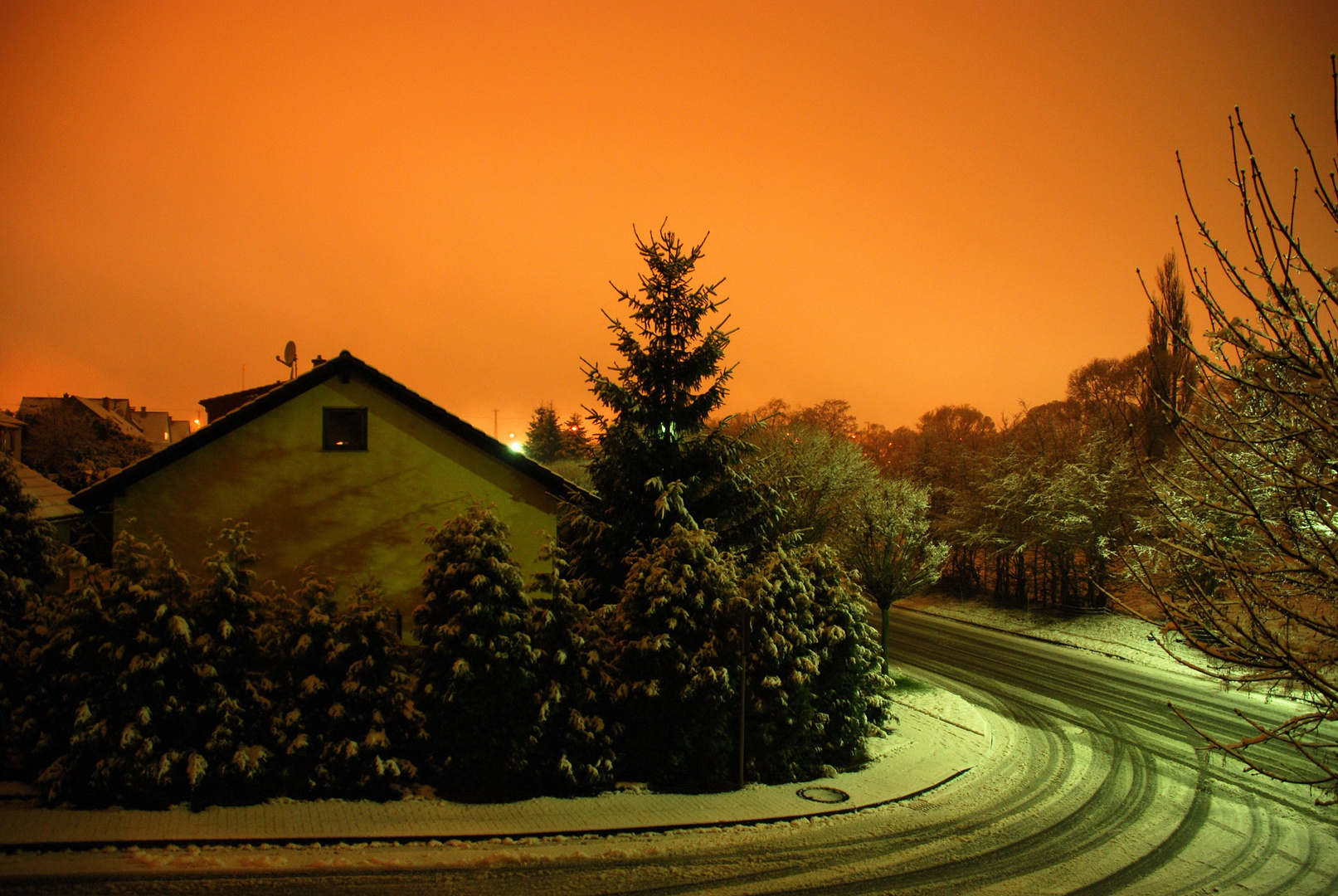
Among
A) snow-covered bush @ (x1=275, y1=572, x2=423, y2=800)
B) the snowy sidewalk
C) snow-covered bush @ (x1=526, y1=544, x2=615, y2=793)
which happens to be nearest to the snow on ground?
the snowy sidewalk

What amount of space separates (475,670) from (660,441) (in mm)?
5876

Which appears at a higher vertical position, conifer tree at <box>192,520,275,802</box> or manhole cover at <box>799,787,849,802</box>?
conifer tree at <box>192,520,275,802</box>

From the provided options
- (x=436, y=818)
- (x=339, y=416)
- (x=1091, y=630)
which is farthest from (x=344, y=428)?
(x=1091, y=630)

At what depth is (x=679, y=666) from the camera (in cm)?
1188

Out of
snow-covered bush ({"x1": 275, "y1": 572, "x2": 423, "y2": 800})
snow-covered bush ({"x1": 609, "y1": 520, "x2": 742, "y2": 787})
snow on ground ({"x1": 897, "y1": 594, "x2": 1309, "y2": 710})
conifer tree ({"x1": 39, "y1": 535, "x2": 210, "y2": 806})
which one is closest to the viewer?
conifer tree ({"x1": 39, "y1": 535, "x2": 210, "y2": 806})

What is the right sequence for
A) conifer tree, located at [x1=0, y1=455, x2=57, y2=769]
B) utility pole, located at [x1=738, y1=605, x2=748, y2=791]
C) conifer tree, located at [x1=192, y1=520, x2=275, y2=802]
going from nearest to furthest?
conifer tree, located at [x1=192, y1=520, x2=275, y2=802]
conifer tree, located at [x1=0, y1=455, x2=57, y2=769]
utility pole, located at [x1=738, y1=605, x2=748, y2=791]

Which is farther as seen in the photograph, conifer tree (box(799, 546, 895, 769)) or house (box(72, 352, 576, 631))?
house (box(72, 352, 576, 631))

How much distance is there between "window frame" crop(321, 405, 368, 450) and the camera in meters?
14.4

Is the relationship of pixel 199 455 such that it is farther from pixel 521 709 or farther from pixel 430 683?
pixel 521 709

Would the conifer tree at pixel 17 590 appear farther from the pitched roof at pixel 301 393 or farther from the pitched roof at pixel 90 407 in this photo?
the pitched roof at pixel 90 407

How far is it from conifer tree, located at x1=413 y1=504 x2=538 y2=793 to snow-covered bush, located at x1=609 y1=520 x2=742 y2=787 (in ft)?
6.03

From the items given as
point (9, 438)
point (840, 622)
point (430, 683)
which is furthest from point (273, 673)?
point (9, 438)

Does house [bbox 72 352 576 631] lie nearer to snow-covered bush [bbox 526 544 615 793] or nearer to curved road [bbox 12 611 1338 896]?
snow-covered bush [bbox 526 544 615 793]

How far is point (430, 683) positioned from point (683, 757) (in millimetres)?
4476
